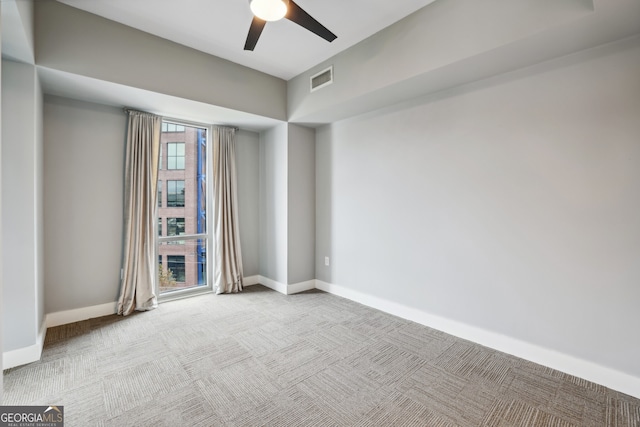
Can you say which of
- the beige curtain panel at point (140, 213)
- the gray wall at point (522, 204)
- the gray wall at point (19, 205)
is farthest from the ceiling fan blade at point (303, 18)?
the beige curtain panel at point (140, 213)

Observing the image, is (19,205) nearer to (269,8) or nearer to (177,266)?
(177,266)

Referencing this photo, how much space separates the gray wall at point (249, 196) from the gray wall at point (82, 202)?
1539 mm

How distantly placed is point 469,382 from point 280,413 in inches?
54.8

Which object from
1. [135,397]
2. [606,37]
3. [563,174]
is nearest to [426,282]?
[563,174]

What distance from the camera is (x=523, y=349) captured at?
8.40 feet

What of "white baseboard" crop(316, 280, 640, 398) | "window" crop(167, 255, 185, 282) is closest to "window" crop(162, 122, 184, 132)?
"window" crop(167, 255, 185, 282)

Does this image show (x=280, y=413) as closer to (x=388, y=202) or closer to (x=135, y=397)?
(x=135, y=397)

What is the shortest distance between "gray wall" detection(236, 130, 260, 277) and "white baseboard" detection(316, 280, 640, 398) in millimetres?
1992

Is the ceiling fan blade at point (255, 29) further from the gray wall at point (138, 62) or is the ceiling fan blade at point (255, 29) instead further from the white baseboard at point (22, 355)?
the white baseboard at point (22, 355)

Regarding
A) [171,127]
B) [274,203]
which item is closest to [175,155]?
[171,127]

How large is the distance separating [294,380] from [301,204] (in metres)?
2.51

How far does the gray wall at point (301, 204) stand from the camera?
4230 millimetres

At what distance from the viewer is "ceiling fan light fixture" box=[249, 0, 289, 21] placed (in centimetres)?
204

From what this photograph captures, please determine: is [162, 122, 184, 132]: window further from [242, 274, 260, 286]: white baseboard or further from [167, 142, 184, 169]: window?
[242, 274, 260, 286]: white baseboard
